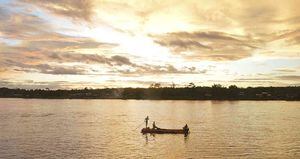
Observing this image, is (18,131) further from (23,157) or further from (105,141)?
(23,157)

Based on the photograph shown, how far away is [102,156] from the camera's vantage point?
65500 mm

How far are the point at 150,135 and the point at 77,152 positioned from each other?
3066 centimetres

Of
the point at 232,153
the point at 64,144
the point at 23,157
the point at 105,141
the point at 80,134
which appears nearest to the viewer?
the point at 23,157

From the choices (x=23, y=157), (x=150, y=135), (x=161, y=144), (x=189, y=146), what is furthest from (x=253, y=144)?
(x=23, y=157)

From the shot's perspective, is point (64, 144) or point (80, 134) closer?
point (64, 144)

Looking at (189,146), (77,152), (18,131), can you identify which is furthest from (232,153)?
(18,131)

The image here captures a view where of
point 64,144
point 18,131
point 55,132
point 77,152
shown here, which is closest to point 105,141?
point 64,144

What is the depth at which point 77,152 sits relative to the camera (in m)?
68.8

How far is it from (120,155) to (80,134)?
31.7 m

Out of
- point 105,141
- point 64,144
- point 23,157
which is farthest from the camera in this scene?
point 105,141

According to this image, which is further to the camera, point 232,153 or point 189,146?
point 189,146

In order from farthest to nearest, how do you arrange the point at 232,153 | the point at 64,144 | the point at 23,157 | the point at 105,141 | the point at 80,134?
the point at 80,134, the point at 105,141, the point at 64,144, the point at 232,153, the point at 23,157

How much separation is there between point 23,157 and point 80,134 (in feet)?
107

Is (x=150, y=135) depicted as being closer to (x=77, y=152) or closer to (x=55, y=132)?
(x=55, y=132)
